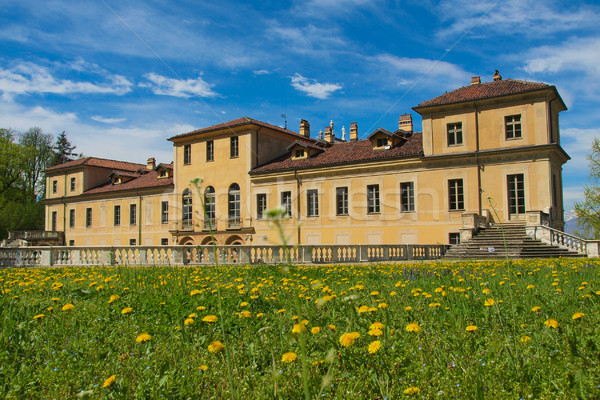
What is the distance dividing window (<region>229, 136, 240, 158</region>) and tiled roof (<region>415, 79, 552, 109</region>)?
48.7 feet

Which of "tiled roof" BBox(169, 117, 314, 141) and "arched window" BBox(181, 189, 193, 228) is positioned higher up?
"tiled roof" BBox(169, 117, 314, 141)

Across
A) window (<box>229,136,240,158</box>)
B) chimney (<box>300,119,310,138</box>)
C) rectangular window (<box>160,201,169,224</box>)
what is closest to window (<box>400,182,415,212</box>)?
window (<box>229,136,240,158</box>)

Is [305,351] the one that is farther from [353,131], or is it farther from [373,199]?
[353,131]

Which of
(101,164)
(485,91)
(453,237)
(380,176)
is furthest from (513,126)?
(101,164)

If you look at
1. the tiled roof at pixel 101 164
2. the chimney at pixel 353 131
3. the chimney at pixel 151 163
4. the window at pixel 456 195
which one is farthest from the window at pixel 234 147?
the tiled roof at pixel 101 164

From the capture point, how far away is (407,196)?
97.6ft

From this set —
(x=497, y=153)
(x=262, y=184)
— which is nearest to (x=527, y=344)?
(x=497, y=153)

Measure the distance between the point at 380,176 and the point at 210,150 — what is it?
15176 mm

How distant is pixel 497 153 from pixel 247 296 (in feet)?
81.5

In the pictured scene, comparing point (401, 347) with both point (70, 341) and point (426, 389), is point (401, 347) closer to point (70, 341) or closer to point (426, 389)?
point (426, 389)

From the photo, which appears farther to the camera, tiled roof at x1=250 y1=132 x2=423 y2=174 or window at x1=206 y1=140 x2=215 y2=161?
window at x1=206 y1=140 x2=215 y2=161

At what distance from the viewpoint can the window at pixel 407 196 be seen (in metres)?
29.5

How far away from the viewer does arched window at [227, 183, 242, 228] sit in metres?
36.4

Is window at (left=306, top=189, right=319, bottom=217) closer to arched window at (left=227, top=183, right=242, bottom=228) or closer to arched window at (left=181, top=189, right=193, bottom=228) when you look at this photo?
arched window at (left=227, top=183, right=242, bottom=228)
